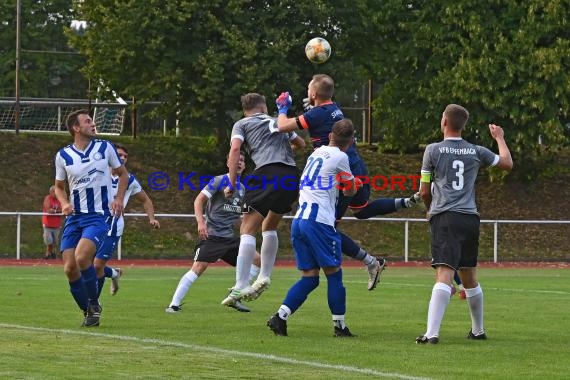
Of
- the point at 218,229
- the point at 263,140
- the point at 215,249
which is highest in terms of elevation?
the point at 263,140

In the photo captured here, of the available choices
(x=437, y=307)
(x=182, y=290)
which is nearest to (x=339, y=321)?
(x=437, y=307)

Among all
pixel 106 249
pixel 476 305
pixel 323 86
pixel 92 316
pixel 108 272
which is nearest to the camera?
pixel 476 305

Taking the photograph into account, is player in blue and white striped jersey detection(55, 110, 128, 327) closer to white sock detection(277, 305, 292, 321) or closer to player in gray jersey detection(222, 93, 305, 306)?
player in gray jersey detection(222, 93, 305, 306)

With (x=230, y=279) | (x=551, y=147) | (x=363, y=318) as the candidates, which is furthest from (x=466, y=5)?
(x=363, y=318)

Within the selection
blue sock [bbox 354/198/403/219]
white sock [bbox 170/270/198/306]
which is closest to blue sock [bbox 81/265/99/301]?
white sock [bbox 170/270/198/306]

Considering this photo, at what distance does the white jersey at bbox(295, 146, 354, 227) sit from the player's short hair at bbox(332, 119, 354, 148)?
0.28 ft

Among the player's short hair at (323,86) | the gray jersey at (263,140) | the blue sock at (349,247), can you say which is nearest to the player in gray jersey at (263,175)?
the gray jersey at (263,140)

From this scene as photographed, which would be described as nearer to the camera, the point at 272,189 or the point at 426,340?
the point at 426,340

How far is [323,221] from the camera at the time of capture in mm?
12156

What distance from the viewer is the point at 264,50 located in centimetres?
3834

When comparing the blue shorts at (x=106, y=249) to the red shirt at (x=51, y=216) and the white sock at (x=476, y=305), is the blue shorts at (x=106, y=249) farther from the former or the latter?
the red shirt at (x=51, y=216)

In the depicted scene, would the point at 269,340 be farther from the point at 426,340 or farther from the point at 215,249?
the point at 215,249

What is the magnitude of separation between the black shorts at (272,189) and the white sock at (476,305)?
240cm

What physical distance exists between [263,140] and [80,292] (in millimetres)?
2444
